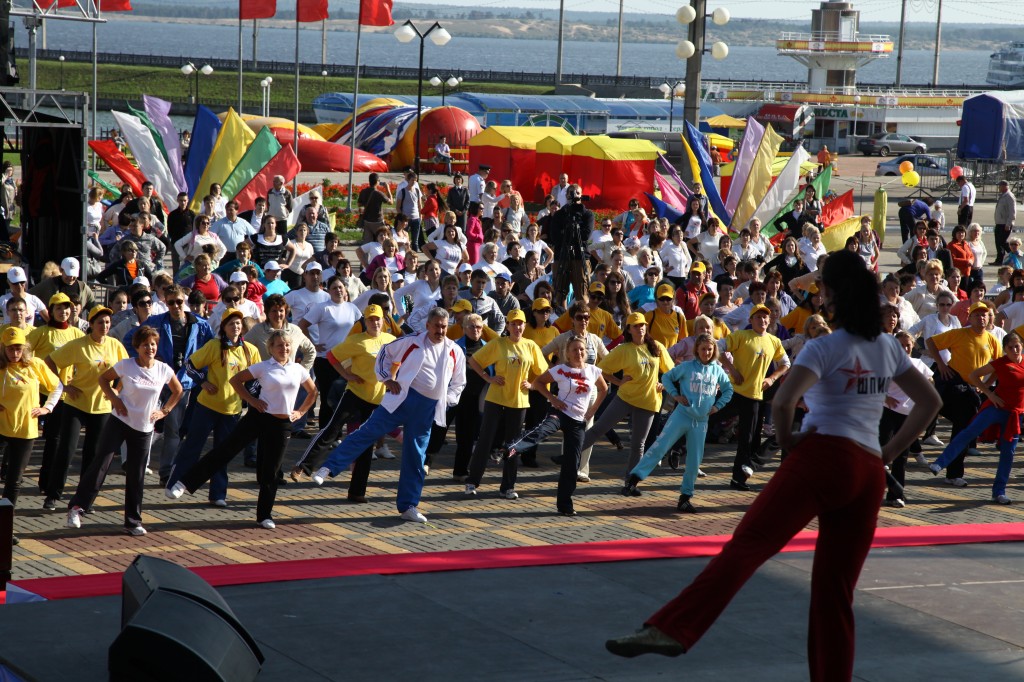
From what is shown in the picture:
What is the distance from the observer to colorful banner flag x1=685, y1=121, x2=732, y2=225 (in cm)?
2405

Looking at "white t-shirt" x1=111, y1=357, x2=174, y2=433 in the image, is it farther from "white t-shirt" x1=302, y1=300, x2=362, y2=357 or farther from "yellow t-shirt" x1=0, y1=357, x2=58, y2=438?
"white t-shirt" x1=302, y1=300, x2=362, y2=357

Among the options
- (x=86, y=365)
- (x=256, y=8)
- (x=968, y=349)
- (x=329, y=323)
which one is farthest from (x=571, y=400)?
(x=256, y=8)

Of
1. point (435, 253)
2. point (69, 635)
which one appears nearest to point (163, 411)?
point (69, 635)

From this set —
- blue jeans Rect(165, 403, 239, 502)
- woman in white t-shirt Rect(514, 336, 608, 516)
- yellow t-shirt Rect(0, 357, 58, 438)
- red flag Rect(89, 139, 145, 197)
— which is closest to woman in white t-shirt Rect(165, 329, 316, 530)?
blue jeans Rect(165, 403, 239, 502)

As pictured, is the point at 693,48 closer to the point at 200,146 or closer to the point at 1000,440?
the point at 200,146

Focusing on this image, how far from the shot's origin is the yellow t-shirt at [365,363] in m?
11.3

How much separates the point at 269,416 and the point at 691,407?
3.35m

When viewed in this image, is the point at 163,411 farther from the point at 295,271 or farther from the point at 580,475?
the point at 295,271

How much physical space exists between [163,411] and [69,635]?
370cm

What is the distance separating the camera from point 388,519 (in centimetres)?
1043

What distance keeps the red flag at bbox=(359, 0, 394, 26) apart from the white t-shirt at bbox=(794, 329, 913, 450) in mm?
25479

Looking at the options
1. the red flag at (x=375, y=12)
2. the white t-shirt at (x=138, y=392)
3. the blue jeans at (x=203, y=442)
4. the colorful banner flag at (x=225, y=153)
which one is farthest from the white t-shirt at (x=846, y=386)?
the red flag at (x=375, y=12)

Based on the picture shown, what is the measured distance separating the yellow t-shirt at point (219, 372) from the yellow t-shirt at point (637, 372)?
2981 millimetres

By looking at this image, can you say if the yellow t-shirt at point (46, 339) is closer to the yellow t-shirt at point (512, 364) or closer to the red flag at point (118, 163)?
the yellow t-shirt at point (512, 364)
